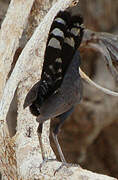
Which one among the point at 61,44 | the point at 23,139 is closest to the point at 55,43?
the point at 61,44

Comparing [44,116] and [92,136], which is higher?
[44,116]

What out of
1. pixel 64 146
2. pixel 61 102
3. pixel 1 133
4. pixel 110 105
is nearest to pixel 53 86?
pixel 61 102

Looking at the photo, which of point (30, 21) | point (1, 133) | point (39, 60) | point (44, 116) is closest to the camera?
point (1, 133)

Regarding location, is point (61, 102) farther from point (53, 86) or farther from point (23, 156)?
point (23, 156)

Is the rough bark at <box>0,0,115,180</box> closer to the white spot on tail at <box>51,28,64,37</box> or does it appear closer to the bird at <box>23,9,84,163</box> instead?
the bird at <box>23,9,84,163</box>

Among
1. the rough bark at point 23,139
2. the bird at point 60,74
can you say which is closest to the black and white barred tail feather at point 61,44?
the bird at point 60,74

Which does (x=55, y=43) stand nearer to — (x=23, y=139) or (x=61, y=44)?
(x=61, y=44)

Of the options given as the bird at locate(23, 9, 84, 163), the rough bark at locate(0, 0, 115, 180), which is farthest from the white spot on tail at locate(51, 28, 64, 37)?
the rough bark at locate(0, 0, 115, 180)

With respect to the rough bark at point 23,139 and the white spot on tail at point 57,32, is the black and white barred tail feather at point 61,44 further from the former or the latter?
the rough bark at point 23,139
